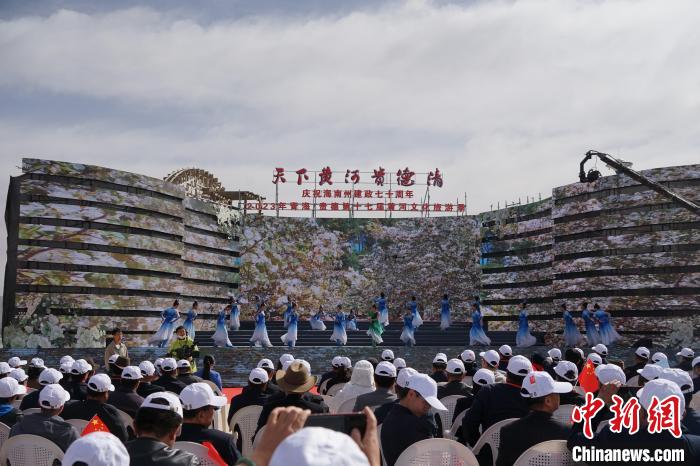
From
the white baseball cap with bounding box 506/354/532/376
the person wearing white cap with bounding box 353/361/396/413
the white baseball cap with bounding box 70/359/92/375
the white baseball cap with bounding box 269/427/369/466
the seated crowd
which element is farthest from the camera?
the white baseball cap with bounding box 70/359/92/375

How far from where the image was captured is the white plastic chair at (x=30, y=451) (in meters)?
4.84

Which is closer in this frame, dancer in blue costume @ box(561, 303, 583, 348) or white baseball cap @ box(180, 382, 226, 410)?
white baseball cap @ box(180, 382, 226, 410)

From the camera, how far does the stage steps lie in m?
30.7

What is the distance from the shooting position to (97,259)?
2900 centimetres

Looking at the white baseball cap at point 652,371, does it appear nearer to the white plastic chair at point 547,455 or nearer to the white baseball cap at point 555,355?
the white plastic chair at point 547,455

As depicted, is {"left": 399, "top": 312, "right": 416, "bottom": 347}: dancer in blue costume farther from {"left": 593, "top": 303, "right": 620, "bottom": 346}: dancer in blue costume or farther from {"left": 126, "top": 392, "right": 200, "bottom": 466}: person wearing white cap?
{"left": 126, "top": 392, "right": 200, "bottom": 466}: person wearing white cap

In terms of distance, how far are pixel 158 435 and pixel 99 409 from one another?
2.75 metres

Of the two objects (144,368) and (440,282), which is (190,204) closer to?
(440,282)

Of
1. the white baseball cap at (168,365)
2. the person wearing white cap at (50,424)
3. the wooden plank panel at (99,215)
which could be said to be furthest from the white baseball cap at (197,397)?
the wooden plank panel at (99,215)

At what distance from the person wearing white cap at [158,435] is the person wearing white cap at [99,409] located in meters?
2.55

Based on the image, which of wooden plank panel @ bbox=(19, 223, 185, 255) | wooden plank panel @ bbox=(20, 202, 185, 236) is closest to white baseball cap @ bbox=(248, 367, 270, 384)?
wooden plank panel @ bbox=(19, 223, 185, 255)

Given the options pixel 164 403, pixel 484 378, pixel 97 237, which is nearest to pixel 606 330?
pixel 97 237

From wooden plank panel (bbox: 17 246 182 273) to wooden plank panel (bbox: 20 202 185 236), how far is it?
126 centimetres

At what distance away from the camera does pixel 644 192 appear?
29297 millimetres
